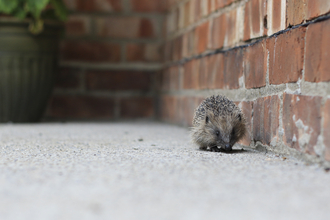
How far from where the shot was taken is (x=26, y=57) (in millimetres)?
3518

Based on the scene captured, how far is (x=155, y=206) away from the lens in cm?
103

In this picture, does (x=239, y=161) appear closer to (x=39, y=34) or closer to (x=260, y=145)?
(x=260, y=145)

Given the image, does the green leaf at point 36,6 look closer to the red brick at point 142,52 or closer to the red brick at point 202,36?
the red brick at point 142,52

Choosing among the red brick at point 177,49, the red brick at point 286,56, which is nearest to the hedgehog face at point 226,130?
the red brick at point 286,56

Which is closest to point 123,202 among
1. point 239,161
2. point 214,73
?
point 239,161

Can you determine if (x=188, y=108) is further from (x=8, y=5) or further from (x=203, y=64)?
(x=8, y=5)

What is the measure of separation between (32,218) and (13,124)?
2.76 m

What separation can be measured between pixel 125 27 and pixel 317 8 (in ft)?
9.41

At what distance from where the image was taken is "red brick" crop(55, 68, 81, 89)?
13.5 ft

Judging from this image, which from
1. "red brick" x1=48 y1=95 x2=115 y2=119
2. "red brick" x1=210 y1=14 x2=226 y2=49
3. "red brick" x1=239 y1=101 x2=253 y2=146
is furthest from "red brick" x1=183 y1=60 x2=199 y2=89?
"red brick" x1=48 y1=95 x2=115 y2=119

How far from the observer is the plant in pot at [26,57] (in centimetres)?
346

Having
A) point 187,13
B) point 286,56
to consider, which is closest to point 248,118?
point 286,56

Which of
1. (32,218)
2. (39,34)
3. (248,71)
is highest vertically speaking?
(39,34)

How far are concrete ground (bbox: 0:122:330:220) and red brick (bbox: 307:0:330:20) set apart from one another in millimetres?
573
